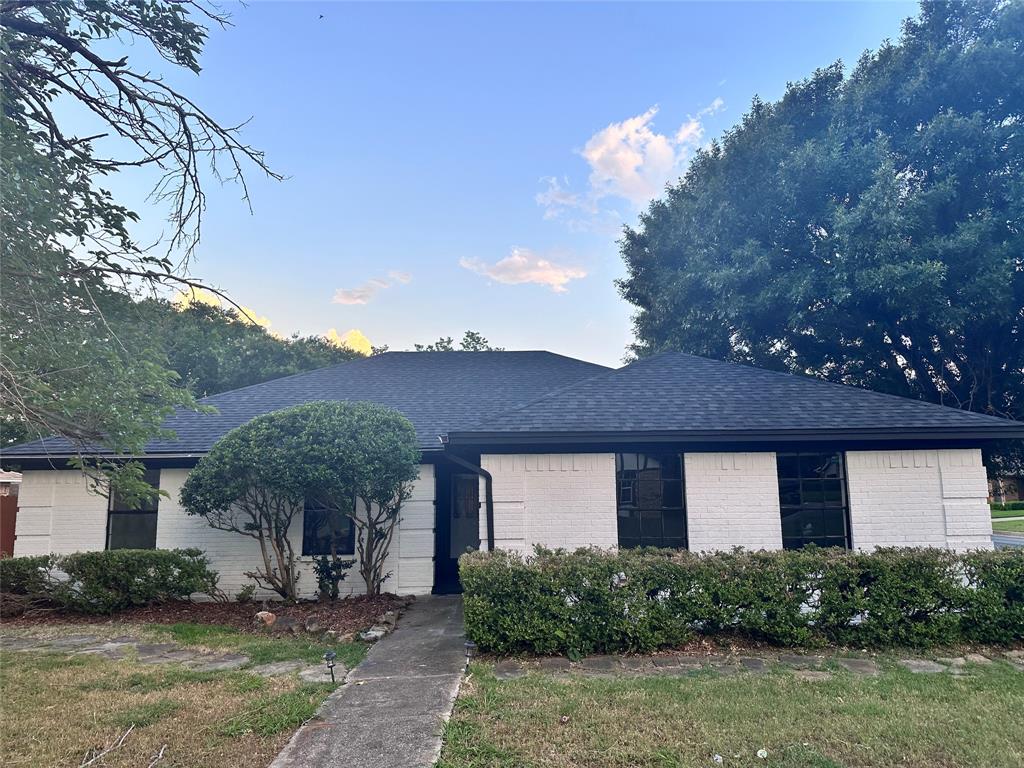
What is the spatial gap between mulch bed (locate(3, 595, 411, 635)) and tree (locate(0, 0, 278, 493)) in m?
3.64

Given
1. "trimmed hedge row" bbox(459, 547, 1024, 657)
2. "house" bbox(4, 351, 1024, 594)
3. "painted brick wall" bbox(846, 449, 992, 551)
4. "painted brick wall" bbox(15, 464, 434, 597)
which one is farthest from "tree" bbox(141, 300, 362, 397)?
"painted brick wall" bbox(846, 449, 992, 551)

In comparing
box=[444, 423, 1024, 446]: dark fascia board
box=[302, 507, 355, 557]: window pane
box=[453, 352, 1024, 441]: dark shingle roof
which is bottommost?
box=[302, 507, 355, 557]: window pane

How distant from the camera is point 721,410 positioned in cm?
862

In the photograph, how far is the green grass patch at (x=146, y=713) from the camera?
439cm

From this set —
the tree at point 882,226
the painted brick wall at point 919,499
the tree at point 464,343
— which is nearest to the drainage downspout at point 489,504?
the painted brick wall at point 919,499

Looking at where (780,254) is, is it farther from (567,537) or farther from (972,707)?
(972,707)

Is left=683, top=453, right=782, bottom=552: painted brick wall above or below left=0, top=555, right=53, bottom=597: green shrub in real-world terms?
above

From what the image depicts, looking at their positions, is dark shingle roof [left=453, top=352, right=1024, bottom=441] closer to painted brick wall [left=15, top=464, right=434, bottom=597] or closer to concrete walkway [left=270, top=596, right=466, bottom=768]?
concrete walkway [left=270, top=596, right=466, bottom=768]

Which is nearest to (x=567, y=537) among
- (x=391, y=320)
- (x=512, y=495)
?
(x=512, y=495)

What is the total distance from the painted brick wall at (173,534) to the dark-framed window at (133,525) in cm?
13

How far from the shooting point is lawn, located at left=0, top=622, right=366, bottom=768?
3.90m

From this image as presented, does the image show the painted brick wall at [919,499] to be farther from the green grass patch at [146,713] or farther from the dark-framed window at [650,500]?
the green grass patch at [146,713]

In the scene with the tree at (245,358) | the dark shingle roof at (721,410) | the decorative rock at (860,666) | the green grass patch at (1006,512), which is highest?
the tree at (245,358)

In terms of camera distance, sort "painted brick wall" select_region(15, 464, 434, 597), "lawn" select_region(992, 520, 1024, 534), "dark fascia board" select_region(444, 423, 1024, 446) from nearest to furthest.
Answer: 1. "dark fascia board" select_region(444, 423, 1024, 446)
2. "painted brick wall" select_region(15, 464, 434, 597)
3. "lawn" select_region(992, 520, 1024, 534)
